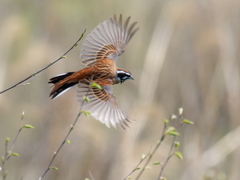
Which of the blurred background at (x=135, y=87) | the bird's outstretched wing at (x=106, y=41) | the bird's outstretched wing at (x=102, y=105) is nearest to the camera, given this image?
the bird's outstretched wing at (x=102, y=105)

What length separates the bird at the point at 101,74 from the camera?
2.59 metres

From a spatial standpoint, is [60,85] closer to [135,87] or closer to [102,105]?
[102,105]

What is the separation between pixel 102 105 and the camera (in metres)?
2.69

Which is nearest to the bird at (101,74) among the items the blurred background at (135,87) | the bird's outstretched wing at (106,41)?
the bird's outstretched wing at (106,41)

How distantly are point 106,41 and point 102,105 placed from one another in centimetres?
50

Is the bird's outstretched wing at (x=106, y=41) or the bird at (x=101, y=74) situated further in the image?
the bird's outstretched wing at (x=106, y=41)

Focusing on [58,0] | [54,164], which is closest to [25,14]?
[58,0]

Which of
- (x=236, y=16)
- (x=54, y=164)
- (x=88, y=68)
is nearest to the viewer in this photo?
(x=88, y=68)

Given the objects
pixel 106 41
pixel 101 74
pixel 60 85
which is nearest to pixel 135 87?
pixel 106 41

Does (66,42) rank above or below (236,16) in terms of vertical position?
below

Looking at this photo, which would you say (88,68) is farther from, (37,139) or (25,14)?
(25,14)

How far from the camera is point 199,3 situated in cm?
439

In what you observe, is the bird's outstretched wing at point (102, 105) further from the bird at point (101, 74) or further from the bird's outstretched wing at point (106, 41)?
the bird's outstretched wing at point (106, 41)

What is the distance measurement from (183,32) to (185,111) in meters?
0.87
